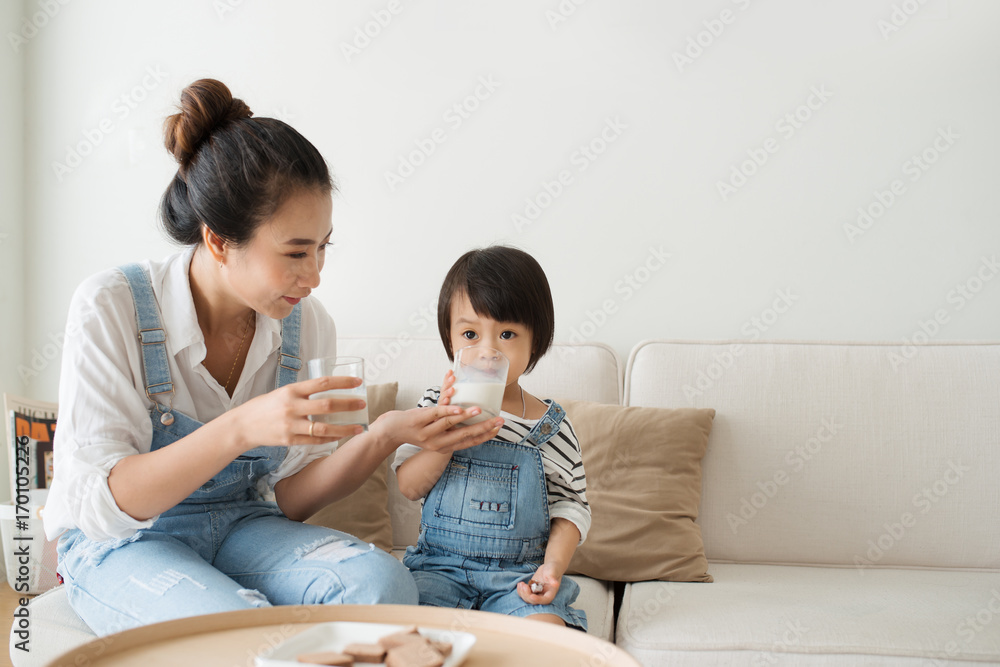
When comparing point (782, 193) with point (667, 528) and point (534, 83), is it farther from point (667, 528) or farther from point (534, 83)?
point (667, 528)

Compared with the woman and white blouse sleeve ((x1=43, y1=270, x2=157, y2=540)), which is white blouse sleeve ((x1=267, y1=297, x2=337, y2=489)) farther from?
white blouse sleeve ((x1=43, y1=270, x2=157, y2=540))

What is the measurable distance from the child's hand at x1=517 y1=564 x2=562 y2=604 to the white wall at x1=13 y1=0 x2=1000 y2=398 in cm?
112

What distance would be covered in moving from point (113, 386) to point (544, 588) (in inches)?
31.4

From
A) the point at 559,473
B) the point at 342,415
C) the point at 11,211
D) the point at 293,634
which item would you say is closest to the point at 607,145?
the point at 559,473

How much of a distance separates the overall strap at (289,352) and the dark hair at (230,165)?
0.78ft

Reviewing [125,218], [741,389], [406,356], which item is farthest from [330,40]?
[741,389]

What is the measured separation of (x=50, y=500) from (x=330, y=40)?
1789 mm

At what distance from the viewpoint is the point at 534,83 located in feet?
8.05

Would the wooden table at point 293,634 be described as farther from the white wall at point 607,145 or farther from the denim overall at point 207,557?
the white wall at point 607,145

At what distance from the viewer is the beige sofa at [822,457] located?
190cm

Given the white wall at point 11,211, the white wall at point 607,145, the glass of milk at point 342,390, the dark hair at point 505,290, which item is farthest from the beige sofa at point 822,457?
the white wall at point 11,211

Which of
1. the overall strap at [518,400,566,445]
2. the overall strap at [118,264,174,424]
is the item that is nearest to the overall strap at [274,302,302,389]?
the overall strap at [118,264,174,424]

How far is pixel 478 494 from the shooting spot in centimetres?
151

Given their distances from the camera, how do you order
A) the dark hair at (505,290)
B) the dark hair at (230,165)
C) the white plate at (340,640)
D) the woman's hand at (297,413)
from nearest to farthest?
the white plate at (340,640) < the woman's hand at (297,413) < the dark hair at (230,165) < the dark hair at (505,290)
